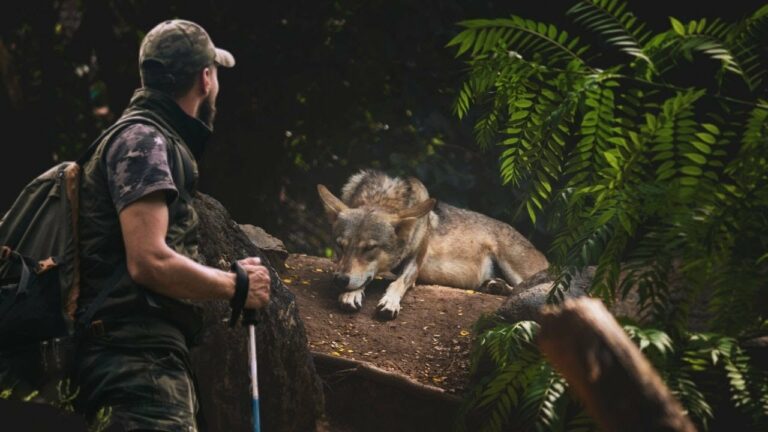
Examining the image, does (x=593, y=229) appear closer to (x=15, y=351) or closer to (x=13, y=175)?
(x=15, y=351)

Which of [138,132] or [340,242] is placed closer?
[138,132]

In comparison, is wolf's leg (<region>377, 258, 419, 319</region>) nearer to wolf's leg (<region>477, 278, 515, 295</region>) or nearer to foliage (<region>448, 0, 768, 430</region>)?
wolf's leg (<region>477, 278, 515, 295</region>)

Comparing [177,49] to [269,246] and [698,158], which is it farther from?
[269,246]

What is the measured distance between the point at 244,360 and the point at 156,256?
9.86 ft

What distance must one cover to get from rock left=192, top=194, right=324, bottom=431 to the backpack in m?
2.52

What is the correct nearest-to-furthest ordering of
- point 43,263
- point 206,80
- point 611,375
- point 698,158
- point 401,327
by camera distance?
point 611,375 < point 43,263 < point 206,80 < point 698,158 < point 401,327

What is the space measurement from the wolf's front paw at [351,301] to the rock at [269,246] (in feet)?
1.97

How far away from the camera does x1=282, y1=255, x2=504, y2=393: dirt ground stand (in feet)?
25.4

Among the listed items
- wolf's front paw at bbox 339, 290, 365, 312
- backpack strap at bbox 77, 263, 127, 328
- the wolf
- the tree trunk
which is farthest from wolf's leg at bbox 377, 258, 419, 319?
the tree trunk

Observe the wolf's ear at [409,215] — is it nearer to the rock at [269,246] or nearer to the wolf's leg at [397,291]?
the wolf's leg at [397,291]

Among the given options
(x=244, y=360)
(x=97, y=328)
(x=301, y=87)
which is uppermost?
(x=97, y=328)

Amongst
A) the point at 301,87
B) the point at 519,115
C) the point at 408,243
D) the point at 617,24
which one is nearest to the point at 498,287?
the point at 408,243

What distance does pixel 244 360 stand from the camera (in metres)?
6.19

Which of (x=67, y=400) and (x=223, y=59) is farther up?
(x=223, y=59)
